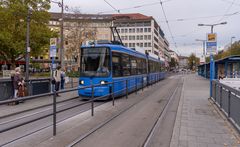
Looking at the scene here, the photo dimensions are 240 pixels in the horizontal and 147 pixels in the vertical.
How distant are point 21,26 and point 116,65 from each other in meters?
19.5

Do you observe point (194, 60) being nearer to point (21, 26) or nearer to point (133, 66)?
point (21, 26)

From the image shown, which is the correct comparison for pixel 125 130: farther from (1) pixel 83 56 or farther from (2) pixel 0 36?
(2) pixel 0 36

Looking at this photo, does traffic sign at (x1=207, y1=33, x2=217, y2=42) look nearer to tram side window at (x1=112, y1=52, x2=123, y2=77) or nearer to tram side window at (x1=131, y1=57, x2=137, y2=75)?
tram side window at (x1=131, y1=57, x2=137, y2=75)

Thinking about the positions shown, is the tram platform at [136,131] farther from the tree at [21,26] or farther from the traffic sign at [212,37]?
the tree at [21,26]

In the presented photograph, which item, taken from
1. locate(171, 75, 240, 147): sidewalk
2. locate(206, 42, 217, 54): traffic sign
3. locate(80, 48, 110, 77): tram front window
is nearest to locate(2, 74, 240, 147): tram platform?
locate(171, 75, 240, 147): sidewalk

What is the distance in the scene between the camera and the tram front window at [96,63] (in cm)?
1380

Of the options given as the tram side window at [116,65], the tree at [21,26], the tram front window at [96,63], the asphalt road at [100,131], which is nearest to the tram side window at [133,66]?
the tram side window at [116,65]

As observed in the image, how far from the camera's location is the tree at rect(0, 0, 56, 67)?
2938 centimetres

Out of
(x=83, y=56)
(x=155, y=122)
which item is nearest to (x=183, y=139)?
(x=155, y=122)

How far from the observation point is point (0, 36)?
28.5m

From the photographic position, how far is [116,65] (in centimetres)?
1452

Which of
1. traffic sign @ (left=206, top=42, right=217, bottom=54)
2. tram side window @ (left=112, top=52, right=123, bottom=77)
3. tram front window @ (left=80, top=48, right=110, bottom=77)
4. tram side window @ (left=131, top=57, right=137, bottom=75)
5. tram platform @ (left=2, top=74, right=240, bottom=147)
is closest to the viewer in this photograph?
tram platform @ (left=2, top=74, right=240, bottom=147)

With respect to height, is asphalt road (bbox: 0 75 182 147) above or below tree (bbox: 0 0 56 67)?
below

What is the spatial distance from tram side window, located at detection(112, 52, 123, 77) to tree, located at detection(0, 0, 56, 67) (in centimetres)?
1764
